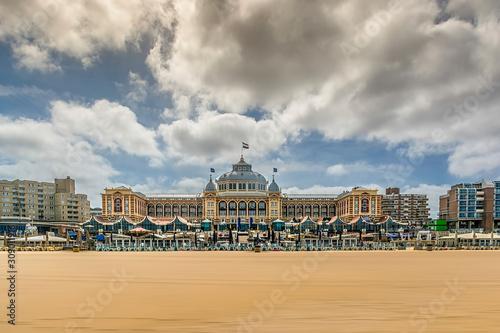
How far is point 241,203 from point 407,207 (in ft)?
287

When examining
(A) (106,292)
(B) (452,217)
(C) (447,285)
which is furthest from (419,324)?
(B) (452,217)

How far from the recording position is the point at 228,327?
10.5 metres

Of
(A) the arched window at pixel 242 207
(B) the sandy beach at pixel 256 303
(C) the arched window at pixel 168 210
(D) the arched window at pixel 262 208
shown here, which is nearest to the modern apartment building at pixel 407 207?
(D) the arched window at pixel 262 208

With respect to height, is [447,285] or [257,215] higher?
[447,285]

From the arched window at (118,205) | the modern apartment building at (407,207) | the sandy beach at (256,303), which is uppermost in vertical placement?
the sandy beach at (256,303)

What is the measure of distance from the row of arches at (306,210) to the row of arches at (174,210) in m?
30.4

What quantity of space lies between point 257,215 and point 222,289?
104646 millimetres

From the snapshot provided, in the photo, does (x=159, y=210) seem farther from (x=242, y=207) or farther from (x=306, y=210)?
(x=306, y=210)

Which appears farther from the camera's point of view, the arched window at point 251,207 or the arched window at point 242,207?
the arched window at point 251,207

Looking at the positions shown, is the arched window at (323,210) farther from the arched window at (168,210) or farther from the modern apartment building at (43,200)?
the modern apartment building at (43,200)

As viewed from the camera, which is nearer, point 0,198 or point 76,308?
point 76,308

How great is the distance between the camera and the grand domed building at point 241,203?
110 metres

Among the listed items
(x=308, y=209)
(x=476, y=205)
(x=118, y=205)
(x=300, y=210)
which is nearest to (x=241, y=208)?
(x=300, y=210)

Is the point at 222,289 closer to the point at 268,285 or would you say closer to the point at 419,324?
the point at 268,285
